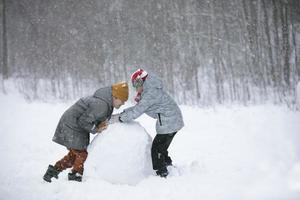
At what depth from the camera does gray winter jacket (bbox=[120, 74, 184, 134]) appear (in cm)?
472

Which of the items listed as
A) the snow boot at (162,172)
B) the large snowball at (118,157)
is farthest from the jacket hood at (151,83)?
the snow boot at (162,172)

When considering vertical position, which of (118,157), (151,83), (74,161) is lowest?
(74,161)

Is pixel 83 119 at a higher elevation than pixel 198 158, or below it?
higher

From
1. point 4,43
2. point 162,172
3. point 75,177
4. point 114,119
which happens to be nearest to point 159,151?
point 162,172

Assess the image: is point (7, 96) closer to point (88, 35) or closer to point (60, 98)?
point (60, 98)

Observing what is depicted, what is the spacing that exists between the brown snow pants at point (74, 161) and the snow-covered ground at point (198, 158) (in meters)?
0.19

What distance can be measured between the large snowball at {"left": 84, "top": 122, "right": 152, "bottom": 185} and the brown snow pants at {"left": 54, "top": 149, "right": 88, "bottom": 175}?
0.12 m

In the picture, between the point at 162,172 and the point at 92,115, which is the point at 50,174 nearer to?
the point at 92,115

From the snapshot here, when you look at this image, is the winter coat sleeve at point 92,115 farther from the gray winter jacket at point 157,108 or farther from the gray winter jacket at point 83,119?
the gray winter jacket at point 157,108

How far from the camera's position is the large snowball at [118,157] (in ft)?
14.8

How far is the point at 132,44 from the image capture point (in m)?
15.7

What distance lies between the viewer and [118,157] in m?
4.52

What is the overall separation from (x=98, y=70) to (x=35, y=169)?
1041cm

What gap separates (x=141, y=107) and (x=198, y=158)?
103 inches
